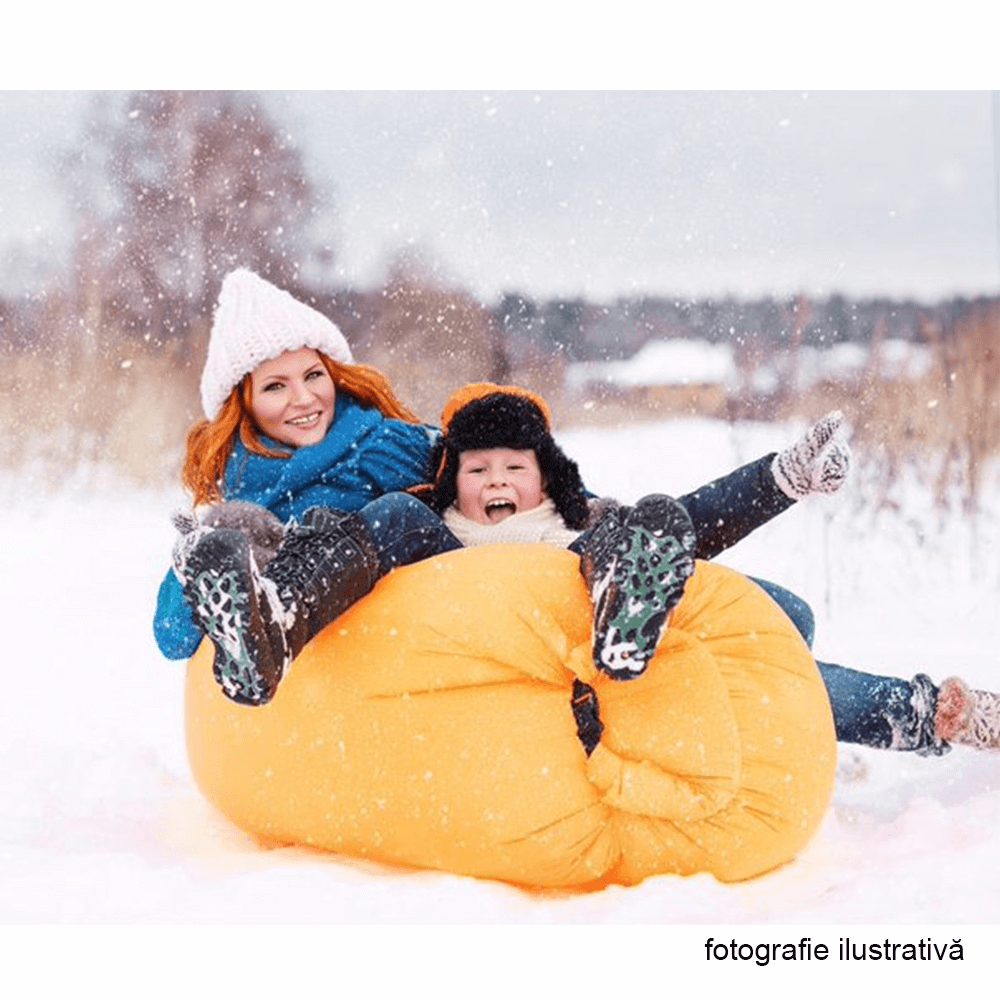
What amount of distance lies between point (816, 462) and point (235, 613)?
2.64 ft

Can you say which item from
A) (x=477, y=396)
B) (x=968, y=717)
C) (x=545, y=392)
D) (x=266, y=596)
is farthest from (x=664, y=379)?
(x=266, y=596)

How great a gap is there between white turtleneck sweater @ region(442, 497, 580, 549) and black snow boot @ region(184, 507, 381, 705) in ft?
0.95

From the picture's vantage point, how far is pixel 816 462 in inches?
69.8

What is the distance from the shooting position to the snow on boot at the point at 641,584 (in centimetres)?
141

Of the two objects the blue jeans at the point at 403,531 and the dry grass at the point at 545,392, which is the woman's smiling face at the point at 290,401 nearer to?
the blue jeans at the point at 403,531

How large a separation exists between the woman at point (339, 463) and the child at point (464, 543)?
10cm

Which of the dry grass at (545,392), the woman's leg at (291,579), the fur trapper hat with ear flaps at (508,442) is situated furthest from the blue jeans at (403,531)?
the dry grass at (545,392)

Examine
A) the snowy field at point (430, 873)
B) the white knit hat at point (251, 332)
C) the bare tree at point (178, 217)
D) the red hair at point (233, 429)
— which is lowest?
the snowy field at point (430, 873)

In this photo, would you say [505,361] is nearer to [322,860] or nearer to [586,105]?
[586,105]

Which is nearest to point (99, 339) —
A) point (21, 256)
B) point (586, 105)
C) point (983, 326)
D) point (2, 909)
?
point (21, 256)

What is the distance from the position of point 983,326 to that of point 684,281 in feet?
2.01

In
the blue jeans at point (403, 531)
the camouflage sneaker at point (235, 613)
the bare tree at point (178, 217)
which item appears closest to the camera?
the camouflage sneaker at point (235, 613)

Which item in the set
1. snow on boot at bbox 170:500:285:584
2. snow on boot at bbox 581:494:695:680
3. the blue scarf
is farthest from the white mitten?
snow on boot at bbox 170:500:285:584

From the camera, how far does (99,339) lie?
274cm
